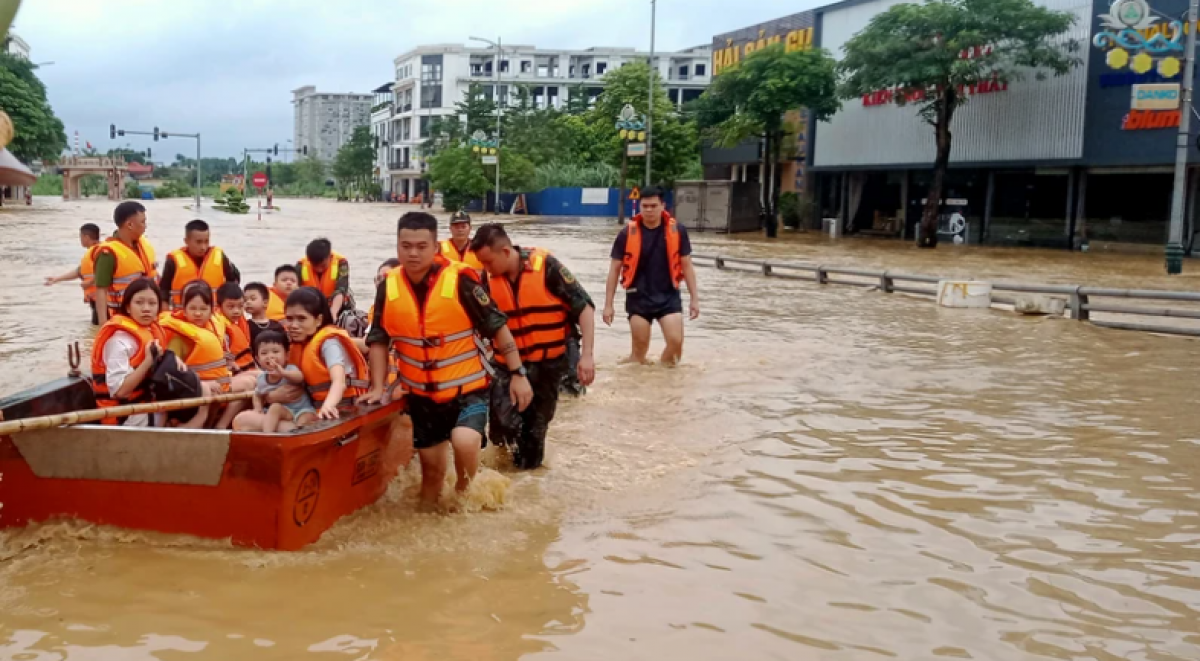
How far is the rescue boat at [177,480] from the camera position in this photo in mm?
4895

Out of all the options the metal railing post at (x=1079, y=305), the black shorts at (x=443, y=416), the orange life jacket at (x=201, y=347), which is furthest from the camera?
the metal railing post at (x=1079, y=305)

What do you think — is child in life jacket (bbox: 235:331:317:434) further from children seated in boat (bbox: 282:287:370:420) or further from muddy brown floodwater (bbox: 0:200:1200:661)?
muddy brown floodwater (bbox: 0:200:1200:661)

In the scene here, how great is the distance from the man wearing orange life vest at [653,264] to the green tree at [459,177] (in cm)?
5387

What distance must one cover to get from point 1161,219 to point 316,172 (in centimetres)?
11982

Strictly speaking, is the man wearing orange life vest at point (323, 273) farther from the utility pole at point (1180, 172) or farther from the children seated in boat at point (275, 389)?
the utility pole at point (1180, 172)

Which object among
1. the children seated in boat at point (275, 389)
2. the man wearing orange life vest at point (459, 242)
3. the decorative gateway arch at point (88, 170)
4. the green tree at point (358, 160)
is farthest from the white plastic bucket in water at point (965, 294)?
the green tree at point (358, 160)

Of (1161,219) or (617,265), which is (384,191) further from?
(617,265)

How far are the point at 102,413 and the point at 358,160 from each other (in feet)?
370

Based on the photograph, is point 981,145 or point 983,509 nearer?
point 983,509

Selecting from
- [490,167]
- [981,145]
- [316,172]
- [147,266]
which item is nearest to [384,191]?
[316,172]

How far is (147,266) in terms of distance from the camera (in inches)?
410

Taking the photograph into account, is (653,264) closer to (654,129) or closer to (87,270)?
(87,270)

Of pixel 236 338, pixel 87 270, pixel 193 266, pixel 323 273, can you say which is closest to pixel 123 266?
pixel 193 266

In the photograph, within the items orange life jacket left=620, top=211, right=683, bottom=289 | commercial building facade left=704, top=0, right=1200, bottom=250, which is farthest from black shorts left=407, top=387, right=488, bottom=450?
commercial building facade left=704, top=0, right=1200, bottom=250
